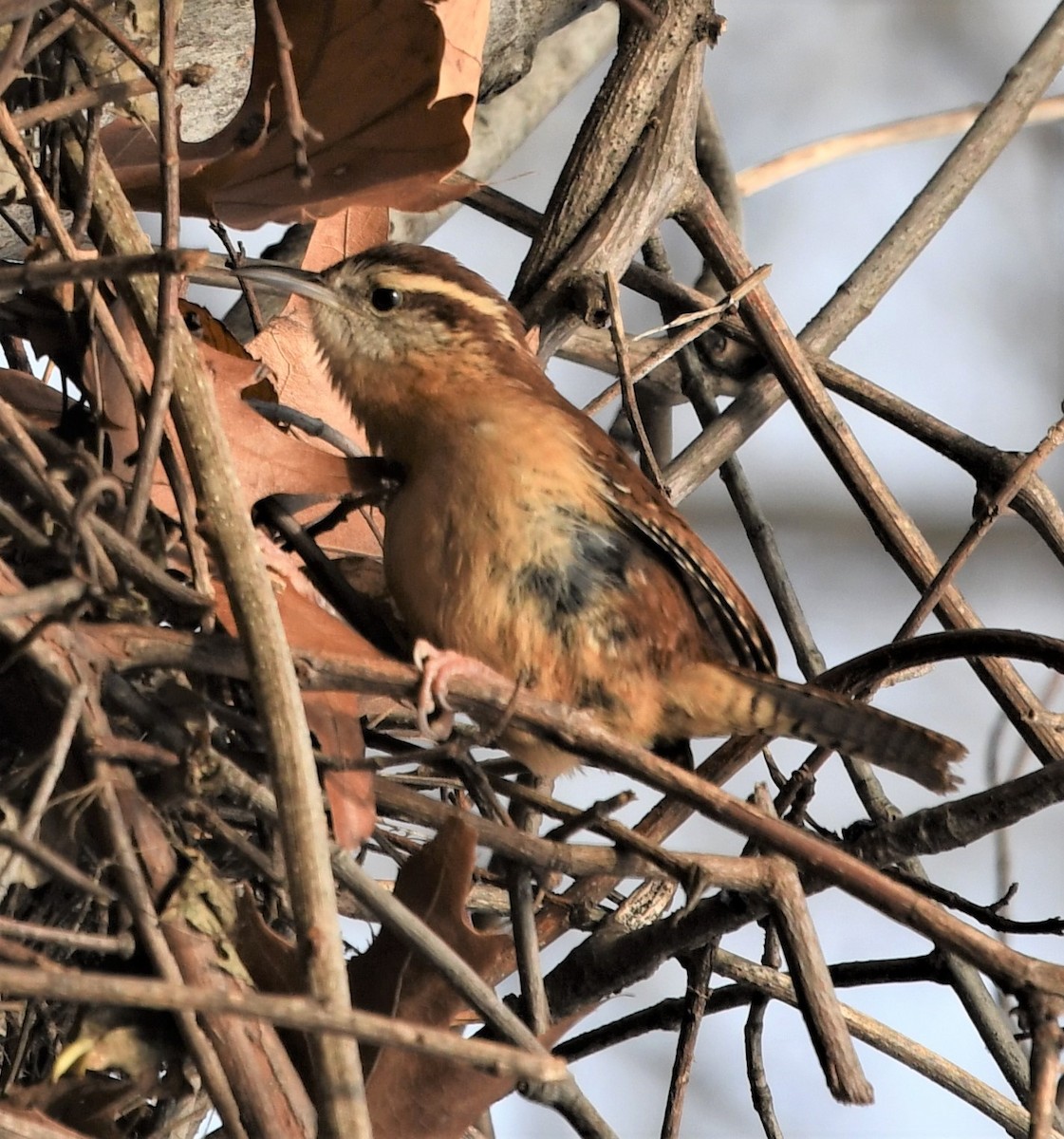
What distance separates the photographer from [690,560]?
1713 mm

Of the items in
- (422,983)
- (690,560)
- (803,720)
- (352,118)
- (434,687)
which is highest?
(352,118)

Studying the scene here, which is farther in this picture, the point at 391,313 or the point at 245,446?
the point at 391,313

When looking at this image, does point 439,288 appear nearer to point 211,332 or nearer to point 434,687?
point 211,332

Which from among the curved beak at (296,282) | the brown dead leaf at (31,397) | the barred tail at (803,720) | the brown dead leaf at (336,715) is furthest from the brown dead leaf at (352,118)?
the barred tail at (803,720)

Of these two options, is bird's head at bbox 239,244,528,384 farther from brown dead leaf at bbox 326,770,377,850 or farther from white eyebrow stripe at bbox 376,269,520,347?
brown dead leaf at bbox 326,770,377,850

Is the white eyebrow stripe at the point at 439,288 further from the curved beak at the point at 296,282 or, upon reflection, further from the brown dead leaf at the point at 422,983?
the brown dead leaf at the point at 422,983

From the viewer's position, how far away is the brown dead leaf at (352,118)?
149 cm

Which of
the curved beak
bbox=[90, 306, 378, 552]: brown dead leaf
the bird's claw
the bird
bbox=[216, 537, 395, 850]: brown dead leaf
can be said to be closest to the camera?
the bird's claw

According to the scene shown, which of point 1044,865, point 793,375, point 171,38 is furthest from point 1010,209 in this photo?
point 171,38

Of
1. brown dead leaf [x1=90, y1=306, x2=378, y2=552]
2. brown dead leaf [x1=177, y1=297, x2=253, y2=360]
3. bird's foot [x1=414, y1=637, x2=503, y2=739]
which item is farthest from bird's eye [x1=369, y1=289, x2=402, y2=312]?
bird's foot [x1=414, y1=637, x2=503, y2=739]

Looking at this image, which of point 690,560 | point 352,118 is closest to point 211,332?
point 352,118

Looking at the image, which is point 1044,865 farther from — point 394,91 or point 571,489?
point 394,91

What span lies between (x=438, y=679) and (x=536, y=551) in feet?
1.22

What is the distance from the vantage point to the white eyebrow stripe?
1.84 meters
